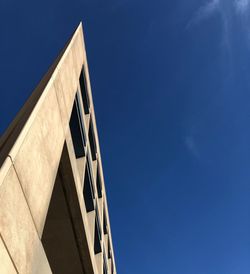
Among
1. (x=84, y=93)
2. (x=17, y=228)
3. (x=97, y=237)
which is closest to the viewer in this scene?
(x=17, y=228)

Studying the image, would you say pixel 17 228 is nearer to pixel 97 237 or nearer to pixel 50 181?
pixel 50 181

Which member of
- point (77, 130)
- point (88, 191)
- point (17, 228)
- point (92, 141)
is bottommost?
point (17, 228)

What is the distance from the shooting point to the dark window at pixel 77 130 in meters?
13.9

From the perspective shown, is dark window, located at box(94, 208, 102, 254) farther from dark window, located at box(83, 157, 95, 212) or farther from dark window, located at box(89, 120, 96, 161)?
dark window, located at box(89, 120, 96, 161)

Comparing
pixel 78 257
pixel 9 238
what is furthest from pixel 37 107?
pixel 78 257

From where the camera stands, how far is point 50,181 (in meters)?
9.14

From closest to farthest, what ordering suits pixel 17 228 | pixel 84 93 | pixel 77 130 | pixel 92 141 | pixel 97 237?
pixel 17 228 < pixel 77 130 < pixel 84 93 < pixel 97 237 < pixel 92 141

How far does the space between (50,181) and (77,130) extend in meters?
5.29

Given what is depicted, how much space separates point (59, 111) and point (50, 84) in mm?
1100


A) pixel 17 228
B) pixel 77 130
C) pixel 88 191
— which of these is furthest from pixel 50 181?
pixel 88 191

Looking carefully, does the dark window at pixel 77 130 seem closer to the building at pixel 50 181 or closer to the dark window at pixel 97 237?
the building at pixel 50 181

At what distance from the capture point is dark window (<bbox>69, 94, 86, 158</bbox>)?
13.9m

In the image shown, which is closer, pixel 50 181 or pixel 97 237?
pixel 50 181

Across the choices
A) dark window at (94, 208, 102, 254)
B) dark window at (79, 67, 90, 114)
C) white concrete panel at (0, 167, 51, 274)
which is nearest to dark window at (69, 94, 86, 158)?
dark window at (79, 67, 90, 114)
